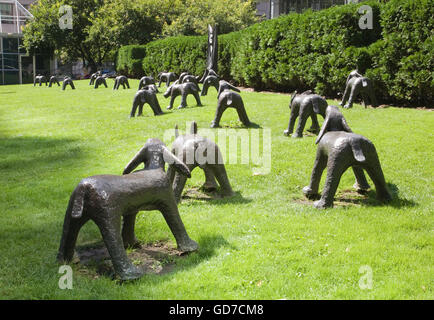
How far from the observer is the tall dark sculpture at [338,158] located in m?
5.66

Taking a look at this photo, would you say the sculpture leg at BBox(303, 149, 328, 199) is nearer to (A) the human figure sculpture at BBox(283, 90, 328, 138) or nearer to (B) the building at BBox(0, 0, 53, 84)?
(A) the human figure sculpture at BBox(283, 90, 328, 138)

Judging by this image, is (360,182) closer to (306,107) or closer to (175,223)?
(306,107)

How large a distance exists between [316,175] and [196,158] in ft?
5.97

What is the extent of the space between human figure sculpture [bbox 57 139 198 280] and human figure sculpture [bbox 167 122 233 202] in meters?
1.62

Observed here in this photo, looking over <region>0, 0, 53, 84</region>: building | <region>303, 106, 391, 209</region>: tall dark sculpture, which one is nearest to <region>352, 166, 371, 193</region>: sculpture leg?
<region>303, 106, 391, 209</region>: tall dark sculpture

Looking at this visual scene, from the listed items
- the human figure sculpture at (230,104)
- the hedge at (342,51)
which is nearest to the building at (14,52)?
the hedge at (342,51)

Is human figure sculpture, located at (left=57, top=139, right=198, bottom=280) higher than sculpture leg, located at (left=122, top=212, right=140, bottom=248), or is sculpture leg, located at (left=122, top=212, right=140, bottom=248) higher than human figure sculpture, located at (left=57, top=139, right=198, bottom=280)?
human figure sculpture, located at (left=57, top=139, right=198, bottom=280)

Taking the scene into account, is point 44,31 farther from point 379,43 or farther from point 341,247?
point 341,247

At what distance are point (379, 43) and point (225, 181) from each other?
10409mm

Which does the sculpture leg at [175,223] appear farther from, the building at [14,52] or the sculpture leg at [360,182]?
the building at [14,52]

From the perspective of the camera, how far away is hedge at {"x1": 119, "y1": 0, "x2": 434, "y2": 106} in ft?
43.5

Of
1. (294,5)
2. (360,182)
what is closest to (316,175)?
(360,182)

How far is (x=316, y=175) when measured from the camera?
6.38m

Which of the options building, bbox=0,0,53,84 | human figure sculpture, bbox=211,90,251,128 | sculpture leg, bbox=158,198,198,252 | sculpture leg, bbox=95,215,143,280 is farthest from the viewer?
building, bbox=0,0,53,84
